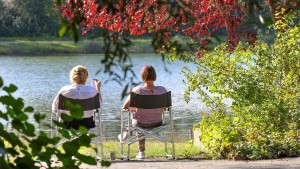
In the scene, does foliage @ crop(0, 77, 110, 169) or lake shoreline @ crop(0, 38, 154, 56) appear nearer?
foliage @ crop(0, 77, 110, 169)

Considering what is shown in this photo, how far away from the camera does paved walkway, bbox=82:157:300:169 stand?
23.4 ft

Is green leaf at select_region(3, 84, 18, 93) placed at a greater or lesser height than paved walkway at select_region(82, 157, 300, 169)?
greater

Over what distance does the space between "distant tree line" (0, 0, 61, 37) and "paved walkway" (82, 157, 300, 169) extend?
54467mm

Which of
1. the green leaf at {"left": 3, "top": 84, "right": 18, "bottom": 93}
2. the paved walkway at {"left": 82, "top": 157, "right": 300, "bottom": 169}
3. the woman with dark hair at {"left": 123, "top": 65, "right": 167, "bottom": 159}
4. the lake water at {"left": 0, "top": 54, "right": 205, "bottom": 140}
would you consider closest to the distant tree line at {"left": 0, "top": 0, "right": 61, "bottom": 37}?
the lake water at {"left": 0, "top": 54, "right": 205, "bottom": 140}

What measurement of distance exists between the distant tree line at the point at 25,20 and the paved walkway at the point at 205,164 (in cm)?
5447

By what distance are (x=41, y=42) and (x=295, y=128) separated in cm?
4985

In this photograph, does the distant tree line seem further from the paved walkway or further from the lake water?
the paved walkway

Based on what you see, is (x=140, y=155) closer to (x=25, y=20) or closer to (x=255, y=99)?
(x=255, y=99)

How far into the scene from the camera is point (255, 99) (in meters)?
8.17

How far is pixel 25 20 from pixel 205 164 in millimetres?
56532

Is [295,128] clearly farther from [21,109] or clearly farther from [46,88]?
[46,88]

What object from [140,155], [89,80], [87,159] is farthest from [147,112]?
[89,80]

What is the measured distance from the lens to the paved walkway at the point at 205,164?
7.13m

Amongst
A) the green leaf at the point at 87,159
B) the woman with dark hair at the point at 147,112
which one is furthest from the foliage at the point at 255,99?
the green leaf at the point at 87,159
